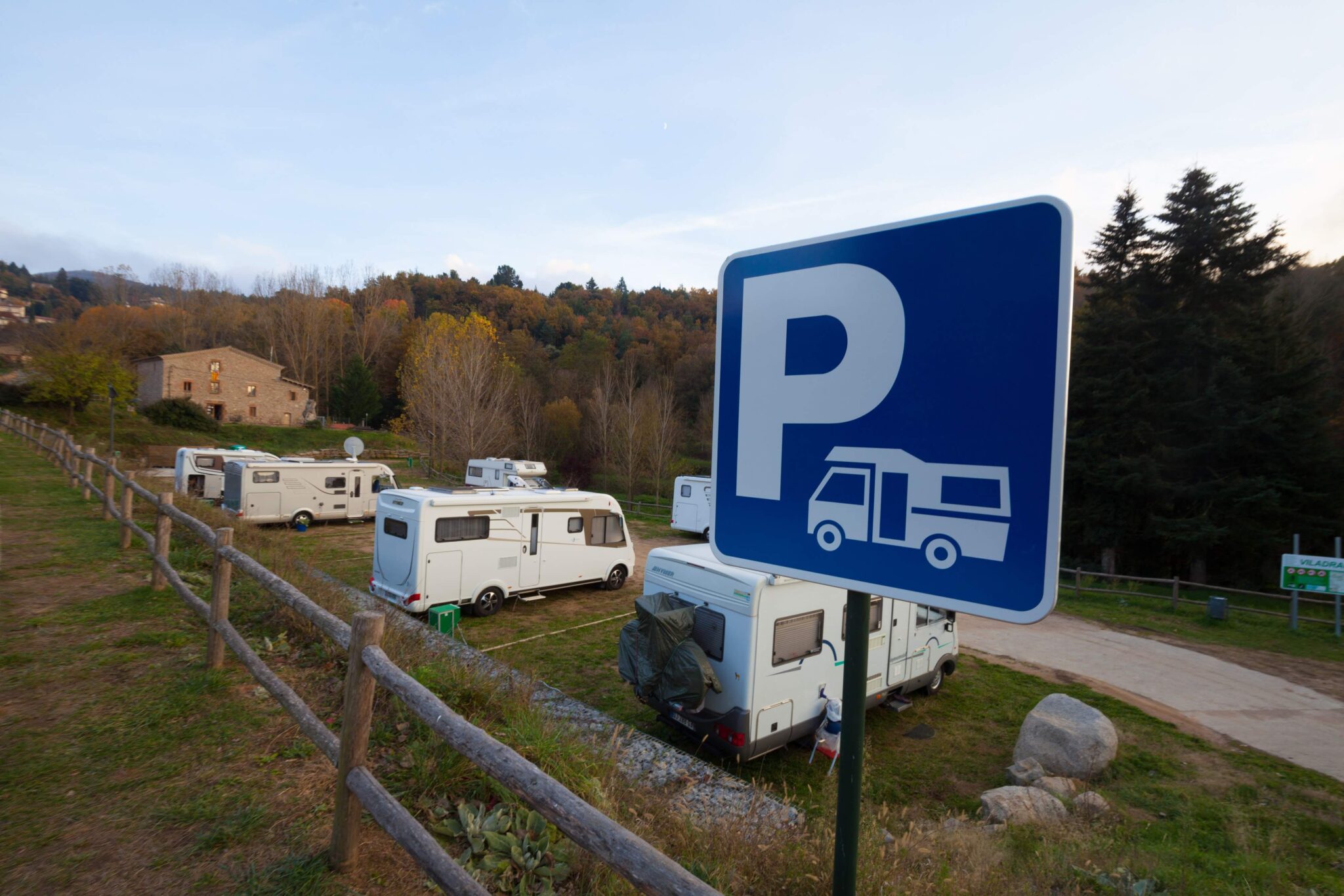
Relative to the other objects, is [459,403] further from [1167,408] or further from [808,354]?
[808,354]

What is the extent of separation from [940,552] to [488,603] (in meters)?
12.9

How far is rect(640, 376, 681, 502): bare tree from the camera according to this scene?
36.1 metres

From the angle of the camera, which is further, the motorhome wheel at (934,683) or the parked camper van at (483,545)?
the parked camper van at (483,545)

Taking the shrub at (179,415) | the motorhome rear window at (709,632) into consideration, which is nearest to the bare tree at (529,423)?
the shrub at (179,415)

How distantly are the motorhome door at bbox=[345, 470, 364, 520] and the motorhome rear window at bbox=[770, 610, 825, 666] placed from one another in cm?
1904

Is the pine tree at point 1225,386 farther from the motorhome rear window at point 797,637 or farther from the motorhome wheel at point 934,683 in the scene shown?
the motorhome rear window at point 797,637

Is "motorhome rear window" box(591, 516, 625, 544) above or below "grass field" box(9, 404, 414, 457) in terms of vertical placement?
below

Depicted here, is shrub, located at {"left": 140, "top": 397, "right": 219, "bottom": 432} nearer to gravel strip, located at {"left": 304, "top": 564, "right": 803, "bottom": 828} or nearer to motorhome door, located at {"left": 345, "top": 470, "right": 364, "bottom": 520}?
motorhome door, located at {"left": 345, "top": 470, "right": 364, "bottom": 520}

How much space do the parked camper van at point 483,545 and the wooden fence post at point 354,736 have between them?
9.32 meters

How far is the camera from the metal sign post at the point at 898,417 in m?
1.13

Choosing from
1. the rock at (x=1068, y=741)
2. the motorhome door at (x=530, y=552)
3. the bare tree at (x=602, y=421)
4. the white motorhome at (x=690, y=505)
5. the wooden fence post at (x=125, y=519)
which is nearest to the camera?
the rock at (x=1068, y=741)

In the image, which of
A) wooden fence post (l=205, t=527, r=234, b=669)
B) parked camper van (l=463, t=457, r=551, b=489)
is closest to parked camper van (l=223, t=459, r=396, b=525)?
parked camper van (l=463, t=457, r=551, b=489)

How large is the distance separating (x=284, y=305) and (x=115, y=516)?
6521cm

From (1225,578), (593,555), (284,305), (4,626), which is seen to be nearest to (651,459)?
(593,555)
